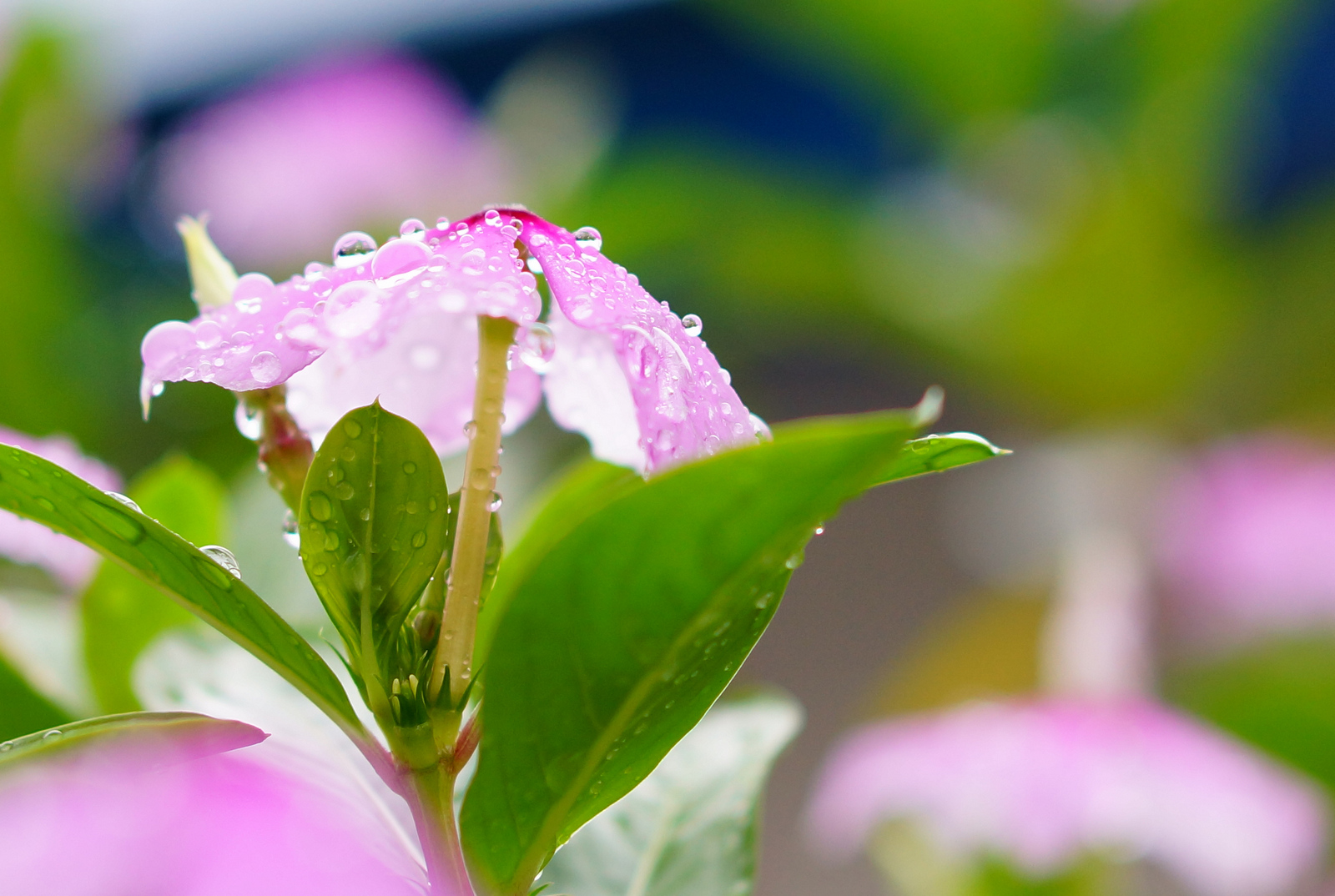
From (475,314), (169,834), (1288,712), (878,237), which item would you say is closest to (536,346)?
(475,314)

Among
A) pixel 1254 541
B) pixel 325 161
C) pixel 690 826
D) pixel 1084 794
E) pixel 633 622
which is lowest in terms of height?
pixel 1254 541

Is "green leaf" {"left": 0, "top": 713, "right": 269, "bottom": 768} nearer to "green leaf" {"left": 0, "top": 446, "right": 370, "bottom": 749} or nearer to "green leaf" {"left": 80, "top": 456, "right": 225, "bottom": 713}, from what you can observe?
"green leaf" {"left": 0, "top": 446, "right": 370, "bottom": 749}

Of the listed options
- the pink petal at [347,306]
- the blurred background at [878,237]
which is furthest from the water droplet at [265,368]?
the blurred background at [878,237]

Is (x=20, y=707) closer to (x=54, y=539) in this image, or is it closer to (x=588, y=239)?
(x=54, y=539)

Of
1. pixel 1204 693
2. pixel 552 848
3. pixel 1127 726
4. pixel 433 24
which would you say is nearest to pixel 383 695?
pixel 552 848

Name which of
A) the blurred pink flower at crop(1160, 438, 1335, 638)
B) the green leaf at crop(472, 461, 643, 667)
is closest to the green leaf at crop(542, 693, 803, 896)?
the green leaf at crop(472, 461, 643, 667)

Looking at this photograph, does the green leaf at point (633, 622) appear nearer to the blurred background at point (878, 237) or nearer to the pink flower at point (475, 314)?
the pink flower at point (475, 314)
